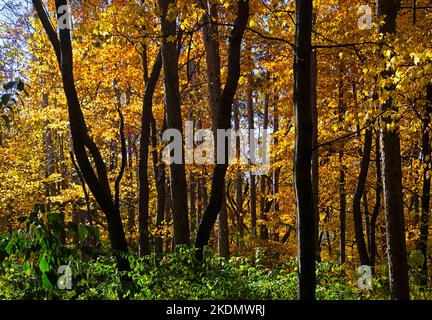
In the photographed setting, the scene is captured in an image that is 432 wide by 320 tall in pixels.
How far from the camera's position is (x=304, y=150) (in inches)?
167

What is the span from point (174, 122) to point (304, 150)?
16.2 feet

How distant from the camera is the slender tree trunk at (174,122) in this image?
8500 millimetres

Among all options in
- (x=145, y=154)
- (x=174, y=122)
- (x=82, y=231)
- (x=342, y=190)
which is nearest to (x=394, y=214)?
(x=174, y=122)

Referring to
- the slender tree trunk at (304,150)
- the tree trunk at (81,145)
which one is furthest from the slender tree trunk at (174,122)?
the slender tree trunk at (304,150)

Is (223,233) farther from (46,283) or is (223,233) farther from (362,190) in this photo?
(46,283)

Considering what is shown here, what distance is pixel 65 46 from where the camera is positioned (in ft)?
21.6

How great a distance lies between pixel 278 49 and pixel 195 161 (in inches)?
246

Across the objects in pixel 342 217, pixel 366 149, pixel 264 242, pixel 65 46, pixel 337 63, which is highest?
pixel 337 63

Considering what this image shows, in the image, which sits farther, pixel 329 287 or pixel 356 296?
pixel 329 287

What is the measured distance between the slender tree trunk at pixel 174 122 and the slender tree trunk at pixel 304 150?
446cm

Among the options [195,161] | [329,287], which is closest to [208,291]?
[329,287]

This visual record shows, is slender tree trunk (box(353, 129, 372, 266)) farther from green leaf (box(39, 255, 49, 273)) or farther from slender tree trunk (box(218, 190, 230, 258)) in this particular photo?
green leaf (box(39, 255, 49, 273))

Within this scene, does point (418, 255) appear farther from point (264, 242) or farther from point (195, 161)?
point (195, 161)

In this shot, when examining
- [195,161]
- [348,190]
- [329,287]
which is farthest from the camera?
[195,161]
